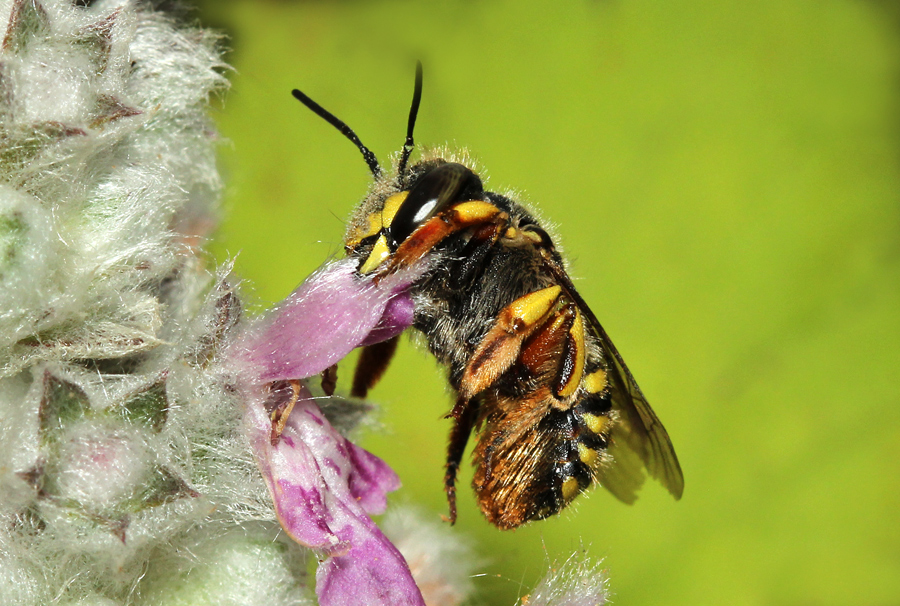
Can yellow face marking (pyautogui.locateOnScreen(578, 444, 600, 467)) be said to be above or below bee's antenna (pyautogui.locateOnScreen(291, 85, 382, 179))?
below

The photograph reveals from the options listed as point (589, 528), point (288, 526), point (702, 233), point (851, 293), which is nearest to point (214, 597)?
point (288, 526)

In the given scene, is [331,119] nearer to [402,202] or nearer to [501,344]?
[402,202]

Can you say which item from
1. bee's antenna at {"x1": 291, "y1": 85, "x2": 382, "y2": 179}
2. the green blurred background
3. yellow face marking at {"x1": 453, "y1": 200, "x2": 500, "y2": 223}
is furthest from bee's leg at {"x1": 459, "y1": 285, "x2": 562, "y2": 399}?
the green blurred background

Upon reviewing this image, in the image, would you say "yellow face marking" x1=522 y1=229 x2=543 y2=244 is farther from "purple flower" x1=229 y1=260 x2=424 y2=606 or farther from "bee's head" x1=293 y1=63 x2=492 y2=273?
"purple flower" x1=229 y1=260 x2=424 y2=606

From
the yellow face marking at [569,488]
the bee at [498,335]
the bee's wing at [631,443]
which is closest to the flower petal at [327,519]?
the bee at [498,335]

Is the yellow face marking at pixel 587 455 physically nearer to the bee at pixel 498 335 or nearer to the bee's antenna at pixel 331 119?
the bee at pixel 498 335

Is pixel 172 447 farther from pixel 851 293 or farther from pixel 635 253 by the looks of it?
pixel 851 293

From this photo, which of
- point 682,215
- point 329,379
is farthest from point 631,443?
point 682,215
